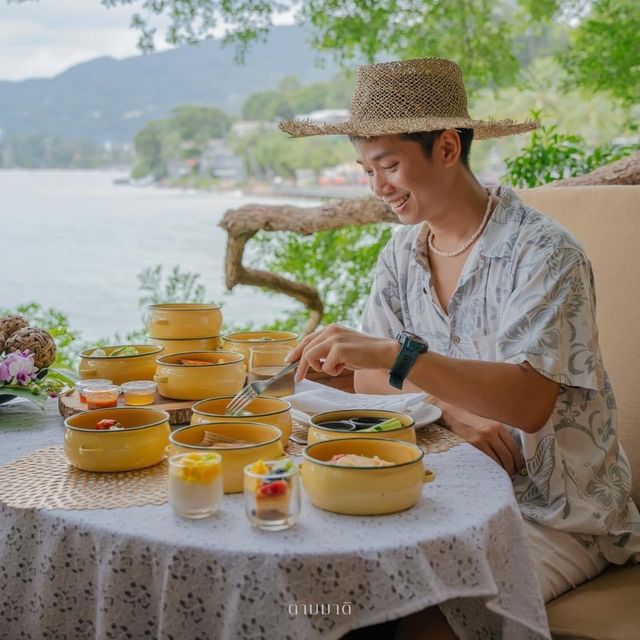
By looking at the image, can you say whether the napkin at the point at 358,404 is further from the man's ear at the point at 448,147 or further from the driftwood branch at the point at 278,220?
the driftwood branch at the point at 278,220

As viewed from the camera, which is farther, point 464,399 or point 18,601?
point 464,399

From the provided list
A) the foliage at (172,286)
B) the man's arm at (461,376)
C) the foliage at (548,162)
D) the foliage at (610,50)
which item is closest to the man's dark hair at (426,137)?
the man's arm at (461,376)

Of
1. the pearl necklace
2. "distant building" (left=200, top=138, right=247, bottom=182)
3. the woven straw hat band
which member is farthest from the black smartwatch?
"distant building" (left=200, top=138, right=247, bottom=182)

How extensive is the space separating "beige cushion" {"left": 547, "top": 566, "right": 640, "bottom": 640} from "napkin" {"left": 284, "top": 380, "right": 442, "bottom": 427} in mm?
416

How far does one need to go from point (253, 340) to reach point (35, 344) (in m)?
0.48

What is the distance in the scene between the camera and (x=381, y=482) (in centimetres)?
118

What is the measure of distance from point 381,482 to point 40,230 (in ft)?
13.4

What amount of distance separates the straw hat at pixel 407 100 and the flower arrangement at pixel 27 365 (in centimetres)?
80

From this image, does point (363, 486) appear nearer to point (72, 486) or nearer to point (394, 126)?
point (72, 486)

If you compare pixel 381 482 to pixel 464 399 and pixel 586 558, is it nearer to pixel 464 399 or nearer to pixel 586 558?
pixel 464 399

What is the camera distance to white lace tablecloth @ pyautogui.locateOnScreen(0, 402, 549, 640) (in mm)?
1067

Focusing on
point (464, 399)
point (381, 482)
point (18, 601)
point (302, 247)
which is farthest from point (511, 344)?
point (302, 247)

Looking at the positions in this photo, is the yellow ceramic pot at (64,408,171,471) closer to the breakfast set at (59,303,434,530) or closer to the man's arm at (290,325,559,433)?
the breakfast set at (59,303,434,530)

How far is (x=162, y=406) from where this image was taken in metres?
1.67
